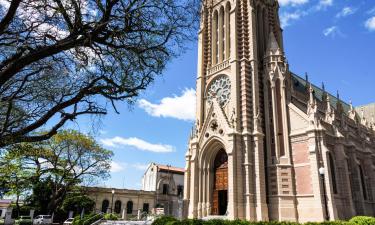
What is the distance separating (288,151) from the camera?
29.2 metres

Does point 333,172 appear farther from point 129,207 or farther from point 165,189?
point 165,189

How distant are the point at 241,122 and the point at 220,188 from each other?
7519mm

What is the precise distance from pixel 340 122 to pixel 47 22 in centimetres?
3729

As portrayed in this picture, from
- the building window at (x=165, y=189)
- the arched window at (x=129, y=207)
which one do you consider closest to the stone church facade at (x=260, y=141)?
the arched window at (x=129, y=207)

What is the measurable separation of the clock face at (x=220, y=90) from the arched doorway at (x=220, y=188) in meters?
6.12

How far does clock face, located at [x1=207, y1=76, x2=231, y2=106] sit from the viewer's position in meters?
34.3

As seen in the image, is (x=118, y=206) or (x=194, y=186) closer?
(x=194, y=186)

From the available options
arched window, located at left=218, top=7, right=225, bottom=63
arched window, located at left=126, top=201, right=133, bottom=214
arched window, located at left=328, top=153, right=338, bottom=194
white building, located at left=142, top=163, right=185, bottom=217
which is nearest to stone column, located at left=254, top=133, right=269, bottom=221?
arched window, located at left=328, top=153, right=338, bottom=194

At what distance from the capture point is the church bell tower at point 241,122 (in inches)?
1104

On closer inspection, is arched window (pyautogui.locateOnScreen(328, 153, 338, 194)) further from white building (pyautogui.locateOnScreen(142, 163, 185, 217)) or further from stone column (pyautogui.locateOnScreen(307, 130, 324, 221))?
white building (pyautogui.locateOnScreen(142, 163, 185, 217))

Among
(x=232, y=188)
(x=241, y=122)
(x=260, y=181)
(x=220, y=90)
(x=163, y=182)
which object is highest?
(x=220, y=90)

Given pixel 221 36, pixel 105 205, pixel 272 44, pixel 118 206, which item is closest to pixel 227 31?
pixel 221 36

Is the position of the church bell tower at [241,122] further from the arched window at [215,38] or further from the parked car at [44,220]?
the parked car at [44,220]

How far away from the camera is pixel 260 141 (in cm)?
2938
